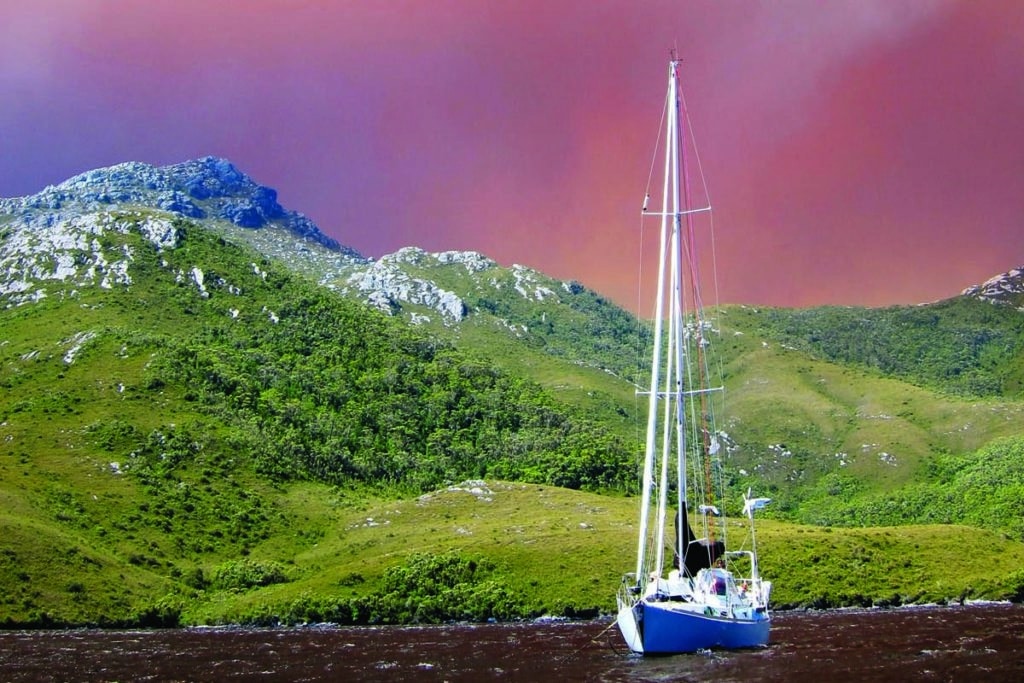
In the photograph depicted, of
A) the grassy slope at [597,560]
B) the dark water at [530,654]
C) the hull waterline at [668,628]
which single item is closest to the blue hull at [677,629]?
the hull waterline at [668,628]

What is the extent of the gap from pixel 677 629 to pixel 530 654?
22.5m

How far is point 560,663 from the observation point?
→ 75.8 m

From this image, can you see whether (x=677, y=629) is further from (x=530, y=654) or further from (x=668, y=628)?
(x=530, y=654)

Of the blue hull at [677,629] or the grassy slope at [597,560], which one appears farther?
the grassy slope at [597,560]

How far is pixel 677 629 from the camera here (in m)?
66.6

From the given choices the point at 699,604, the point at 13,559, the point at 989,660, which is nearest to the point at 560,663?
the point at 699,604

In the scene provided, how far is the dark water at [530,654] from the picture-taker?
66.1 metres

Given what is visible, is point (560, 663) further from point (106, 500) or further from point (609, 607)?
point (106, 500)

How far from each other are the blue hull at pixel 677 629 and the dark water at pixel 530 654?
1.07 metres

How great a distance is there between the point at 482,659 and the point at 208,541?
11267 centimetres

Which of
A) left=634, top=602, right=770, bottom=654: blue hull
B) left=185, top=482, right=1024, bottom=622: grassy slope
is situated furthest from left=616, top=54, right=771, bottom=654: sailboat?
left=185, top=482, right=1024, bottom=622: grassy slope

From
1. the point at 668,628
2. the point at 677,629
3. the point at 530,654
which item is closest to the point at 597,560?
the point at 530,654

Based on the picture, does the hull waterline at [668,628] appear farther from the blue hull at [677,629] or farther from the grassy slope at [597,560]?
the grassy slope at [597,560]

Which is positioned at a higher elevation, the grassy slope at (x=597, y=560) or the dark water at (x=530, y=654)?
the grassy slope at (x=597, y=560)
